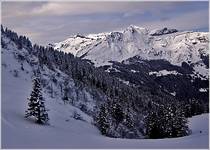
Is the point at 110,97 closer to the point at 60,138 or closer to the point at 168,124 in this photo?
the point at 168,124

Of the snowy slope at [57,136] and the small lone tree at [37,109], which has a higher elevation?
the small lone tree at [37,109]

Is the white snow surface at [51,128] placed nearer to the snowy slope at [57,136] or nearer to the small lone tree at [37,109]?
the snowy slope at [57,136]

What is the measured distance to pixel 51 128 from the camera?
5456 centimetres

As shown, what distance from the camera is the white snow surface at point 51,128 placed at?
39469 millimetres

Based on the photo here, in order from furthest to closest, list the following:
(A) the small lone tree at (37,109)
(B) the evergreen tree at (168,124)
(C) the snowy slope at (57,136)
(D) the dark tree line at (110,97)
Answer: (D) the dark tree line at (110,97) → (B) the evergreen tree at (168,124) → (A) the small lone tree at (37,109) → (C) the snowy slope at (57,136)

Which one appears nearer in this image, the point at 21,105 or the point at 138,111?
the point at 21,105

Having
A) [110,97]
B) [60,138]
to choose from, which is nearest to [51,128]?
[60,138]

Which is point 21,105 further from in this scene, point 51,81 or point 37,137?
point 51,81

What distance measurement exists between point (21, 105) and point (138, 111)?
6849 centimetres

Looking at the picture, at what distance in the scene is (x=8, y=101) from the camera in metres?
73.6

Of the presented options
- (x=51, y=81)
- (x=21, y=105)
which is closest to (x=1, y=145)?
(x=21, y=105)

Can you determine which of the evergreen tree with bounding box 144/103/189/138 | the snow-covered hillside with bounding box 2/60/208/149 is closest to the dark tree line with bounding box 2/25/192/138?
the evergreen tree with bounding box 144/103/189/138

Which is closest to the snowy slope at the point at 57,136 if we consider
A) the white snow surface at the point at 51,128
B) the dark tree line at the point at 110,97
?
the white snow surface at the point at 51,128

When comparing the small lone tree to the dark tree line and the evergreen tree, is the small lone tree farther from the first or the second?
the dark tree line
